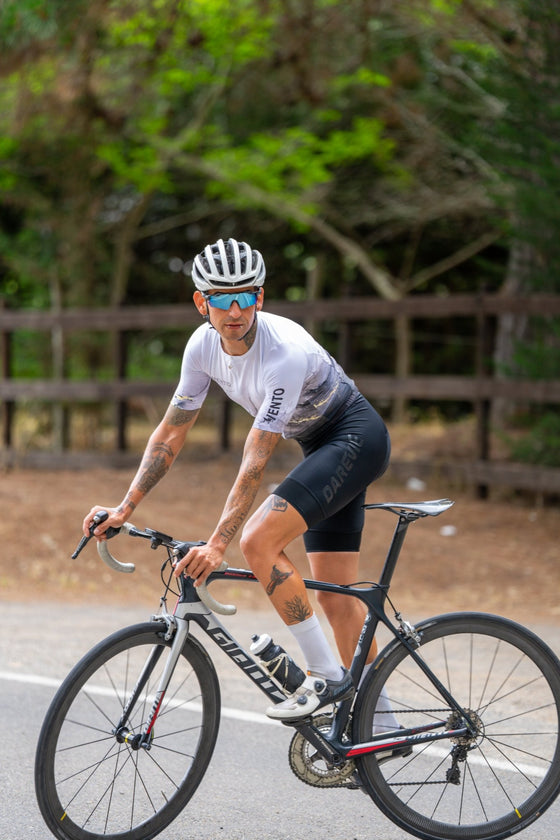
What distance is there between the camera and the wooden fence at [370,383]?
10.6 m

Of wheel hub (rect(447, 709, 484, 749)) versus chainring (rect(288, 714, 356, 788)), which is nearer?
chainring (rect(288, 714, 356, 788))

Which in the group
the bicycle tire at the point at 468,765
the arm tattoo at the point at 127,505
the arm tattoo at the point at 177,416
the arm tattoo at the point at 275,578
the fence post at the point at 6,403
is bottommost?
the fence post at the point at 6,403

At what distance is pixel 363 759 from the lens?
371 centimetres

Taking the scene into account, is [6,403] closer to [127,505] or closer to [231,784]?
[231,784]

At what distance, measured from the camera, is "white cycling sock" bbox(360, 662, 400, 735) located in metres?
3.81

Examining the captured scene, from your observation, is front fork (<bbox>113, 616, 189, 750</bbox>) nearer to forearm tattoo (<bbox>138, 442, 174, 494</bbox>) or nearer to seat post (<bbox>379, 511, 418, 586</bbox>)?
forearm tattoo (<bbox>138, 442, 174, 494</bbox>)

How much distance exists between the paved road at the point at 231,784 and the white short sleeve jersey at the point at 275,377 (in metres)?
1.48

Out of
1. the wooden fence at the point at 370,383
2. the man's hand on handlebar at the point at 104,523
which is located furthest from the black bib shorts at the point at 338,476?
the wooden fence at the point at 370,383

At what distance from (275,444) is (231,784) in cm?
161

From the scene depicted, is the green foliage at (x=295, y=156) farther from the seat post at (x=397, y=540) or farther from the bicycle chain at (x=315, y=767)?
the bicycle chain at (x=315, y=767)

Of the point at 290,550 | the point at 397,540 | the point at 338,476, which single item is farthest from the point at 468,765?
the point at 290,550

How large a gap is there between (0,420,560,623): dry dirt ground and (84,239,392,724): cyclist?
3.98 metres

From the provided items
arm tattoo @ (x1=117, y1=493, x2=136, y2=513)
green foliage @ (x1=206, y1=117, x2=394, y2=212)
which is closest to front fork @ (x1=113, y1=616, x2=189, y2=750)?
arm tattoo @ (x1=117, y1=493, x2=136, y2=513)

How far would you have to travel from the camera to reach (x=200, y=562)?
3443 millimetres
